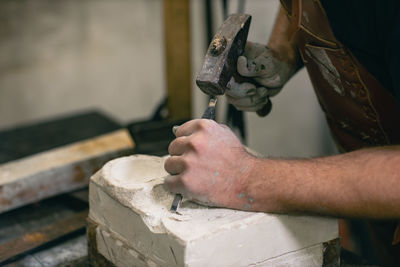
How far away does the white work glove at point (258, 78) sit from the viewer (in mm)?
1452

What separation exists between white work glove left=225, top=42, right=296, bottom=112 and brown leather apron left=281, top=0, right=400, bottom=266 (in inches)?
5.5

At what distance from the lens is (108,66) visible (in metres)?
3.63

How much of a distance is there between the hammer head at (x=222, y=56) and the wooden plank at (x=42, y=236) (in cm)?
64

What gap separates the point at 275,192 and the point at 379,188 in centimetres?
22

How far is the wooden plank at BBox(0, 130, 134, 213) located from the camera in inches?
62.4

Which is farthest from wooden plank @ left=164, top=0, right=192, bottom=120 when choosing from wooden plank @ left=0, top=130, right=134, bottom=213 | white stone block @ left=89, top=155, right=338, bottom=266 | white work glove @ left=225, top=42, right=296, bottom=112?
white stone block @ left=89, top=155, right=338, bottom=266

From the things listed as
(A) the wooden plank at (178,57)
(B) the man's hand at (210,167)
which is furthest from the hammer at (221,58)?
(A) the wooden plank at (178,57)

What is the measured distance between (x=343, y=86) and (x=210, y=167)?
18.4 inches

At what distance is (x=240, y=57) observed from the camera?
4.50ft

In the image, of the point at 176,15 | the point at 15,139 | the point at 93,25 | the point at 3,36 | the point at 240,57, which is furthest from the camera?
the point at 93,25

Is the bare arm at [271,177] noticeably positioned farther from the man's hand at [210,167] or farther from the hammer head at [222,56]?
the hammer head at [222,56]

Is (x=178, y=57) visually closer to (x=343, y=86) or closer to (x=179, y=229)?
(x=343, y=86)

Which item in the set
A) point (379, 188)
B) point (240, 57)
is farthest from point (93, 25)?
point (379, 188)

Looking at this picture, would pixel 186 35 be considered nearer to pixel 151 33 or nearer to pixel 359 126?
pixel 151 33
